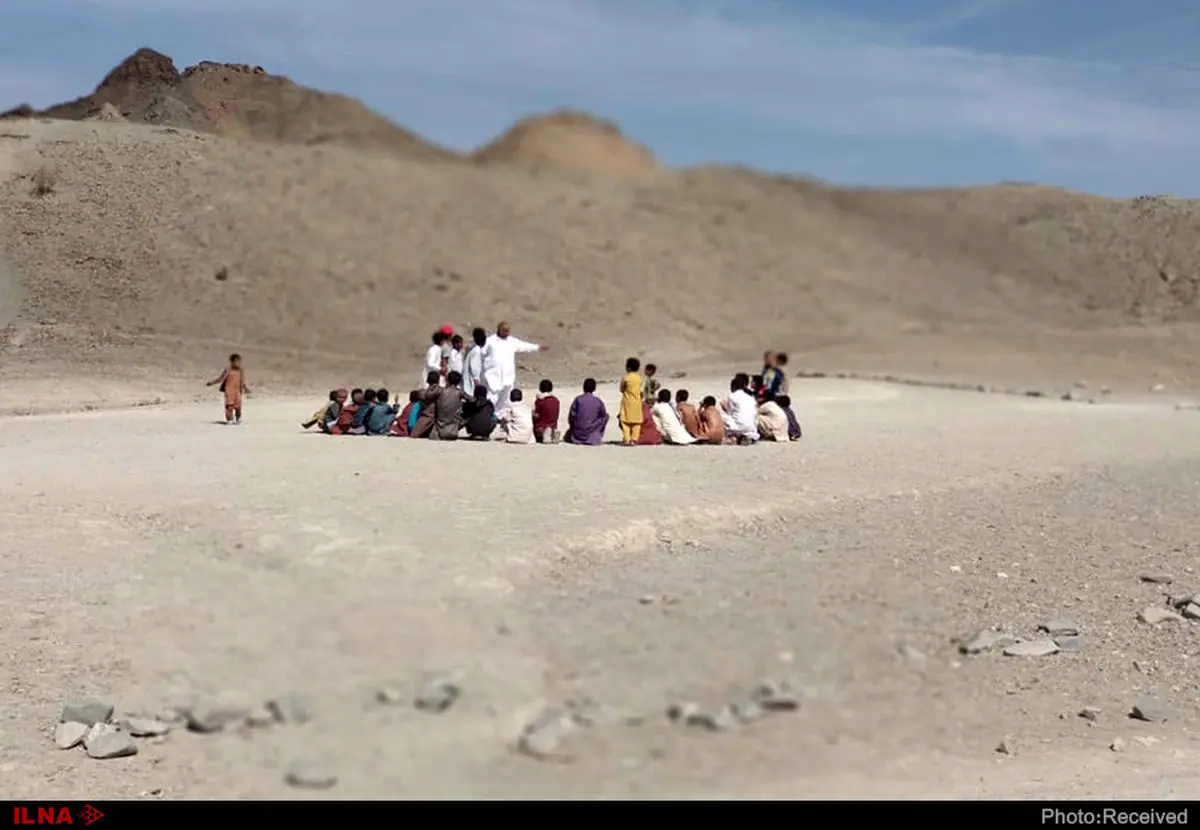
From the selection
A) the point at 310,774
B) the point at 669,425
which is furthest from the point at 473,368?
the point at 310,774

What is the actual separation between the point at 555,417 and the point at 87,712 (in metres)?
9.92

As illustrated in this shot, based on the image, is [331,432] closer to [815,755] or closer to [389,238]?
[815,755]

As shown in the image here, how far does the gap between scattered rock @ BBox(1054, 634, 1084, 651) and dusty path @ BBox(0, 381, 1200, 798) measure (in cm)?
12

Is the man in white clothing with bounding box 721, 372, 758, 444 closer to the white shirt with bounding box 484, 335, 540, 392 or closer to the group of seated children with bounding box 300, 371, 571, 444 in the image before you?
the group of seated children with bounding box 300, 371, 571, 444

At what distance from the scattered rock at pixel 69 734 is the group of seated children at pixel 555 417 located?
9317 mm

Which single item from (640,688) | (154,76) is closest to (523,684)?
(640,688)

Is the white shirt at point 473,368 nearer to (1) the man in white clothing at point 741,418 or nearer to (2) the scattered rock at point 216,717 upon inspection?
(1) the man in white clothing at point 741,418

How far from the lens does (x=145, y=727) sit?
680 centimetres

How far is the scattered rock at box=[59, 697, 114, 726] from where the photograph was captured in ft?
23.1

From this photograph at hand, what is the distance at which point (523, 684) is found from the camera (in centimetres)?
692

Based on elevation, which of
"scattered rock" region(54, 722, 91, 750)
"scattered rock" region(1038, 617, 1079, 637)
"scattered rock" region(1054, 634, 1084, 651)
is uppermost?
"scattered rock" region(1038, 617, 1079, 637)

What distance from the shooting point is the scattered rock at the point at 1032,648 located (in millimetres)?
8258

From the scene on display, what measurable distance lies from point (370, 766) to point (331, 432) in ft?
38.1

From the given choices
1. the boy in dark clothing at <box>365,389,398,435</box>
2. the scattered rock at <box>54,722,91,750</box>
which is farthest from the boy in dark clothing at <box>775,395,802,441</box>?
the scattered rock at <box>54,722,91,750</box>
